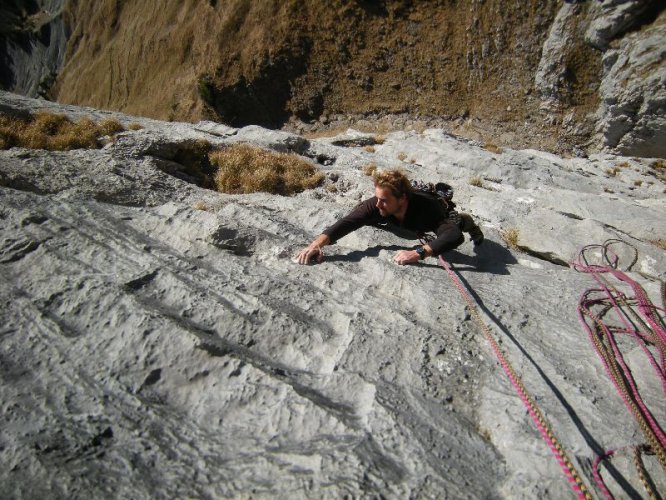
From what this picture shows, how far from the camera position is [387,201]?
14.9 feet

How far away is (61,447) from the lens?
94.2 inches

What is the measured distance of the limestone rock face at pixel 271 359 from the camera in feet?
7.63

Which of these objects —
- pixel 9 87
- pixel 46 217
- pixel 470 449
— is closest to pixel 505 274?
pixel 470 449

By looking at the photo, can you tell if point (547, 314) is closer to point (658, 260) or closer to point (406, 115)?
point (658, 260)

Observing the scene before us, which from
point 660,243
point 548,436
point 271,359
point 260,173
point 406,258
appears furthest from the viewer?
point 260,173

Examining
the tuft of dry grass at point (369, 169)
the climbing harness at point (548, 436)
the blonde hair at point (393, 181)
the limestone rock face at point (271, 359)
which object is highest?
the blonde hair at point (393, 181)

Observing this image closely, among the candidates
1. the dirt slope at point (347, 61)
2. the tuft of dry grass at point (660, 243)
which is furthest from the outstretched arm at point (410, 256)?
the dirt slope at point (347, 61)

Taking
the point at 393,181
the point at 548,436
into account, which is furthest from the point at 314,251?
the point at 548,436

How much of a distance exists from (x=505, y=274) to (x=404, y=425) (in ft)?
9.83

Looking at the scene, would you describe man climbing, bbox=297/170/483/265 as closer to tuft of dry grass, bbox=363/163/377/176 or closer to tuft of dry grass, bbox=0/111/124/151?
tuft of dry grass, bbox=363/163/377/176

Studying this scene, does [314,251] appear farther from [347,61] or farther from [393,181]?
[347,61]

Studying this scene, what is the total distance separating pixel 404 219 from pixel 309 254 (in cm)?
154

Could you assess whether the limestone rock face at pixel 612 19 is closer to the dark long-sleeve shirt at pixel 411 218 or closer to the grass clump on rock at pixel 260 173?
the grass clump on rock at pixel 260 173

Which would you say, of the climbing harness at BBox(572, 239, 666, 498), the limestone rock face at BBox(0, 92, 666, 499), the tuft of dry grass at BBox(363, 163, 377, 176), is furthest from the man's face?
the tuft of dry grass at BBox(363, 163, 377, 176)
